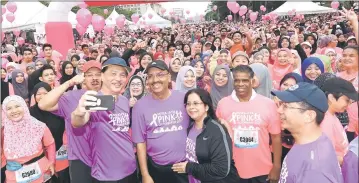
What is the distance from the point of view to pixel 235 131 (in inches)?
118

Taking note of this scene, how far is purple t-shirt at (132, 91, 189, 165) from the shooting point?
2854 mm

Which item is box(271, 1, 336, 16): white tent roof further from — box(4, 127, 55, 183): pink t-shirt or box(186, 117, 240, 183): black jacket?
box(186, 117, 240, 183): black jacket

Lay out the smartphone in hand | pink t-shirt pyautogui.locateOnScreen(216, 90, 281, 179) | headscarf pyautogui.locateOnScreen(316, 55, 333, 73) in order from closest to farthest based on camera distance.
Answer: the smartphone in hand < pink t-shirt pyautogui.locateOnScreen(216, 90, 281, 179) < headscarf pyautogui.locateOnScreen(316, 55, 333, 73)

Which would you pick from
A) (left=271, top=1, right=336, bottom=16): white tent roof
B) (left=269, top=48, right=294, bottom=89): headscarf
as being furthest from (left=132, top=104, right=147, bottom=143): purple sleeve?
(left=271, top=1, right=336, bottom=16): white tent roof


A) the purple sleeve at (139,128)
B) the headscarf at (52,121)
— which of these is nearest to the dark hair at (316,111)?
the purple sleeve at (139,128)

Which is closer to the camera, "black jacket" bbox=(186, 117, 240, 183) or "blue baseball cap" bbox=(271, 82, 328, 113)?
"blue baseball cap" bbox=(271, 82, 328, 113)

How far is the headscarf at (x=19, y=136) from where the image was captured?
3117mm

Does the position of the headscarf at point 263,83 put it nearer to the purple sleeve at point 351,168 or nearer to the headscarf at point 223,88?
the headscarf at point 223,88

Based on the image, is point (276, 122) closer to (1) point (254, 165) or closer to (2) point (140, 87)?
(1) point (254, 165)

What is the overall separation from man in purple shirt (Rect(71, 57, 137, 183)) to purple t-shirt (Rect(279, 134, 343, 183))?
1370 millimetres

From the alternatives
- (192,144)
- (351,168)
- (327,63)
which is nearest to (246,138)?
(192,144)

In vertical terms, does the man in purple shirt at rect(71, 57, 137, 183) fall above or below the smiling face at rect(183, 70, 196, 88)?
below

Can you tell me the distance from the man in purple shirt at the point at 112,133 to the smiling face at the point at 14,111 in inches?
23.8

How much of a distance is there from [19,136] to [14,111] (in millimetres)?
219
